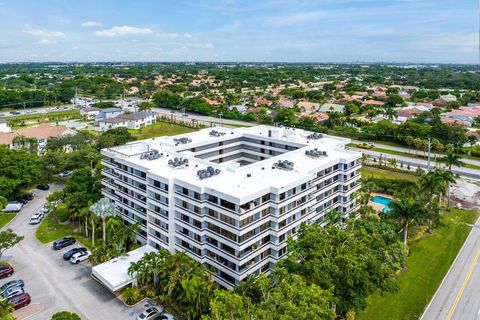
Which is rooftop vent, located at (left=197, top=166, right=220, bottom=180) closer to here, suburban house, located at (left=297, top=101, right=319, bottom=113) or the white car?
the white car

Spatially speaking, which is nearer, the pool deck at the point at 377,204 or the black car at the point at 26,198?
the black car at the point at 26,198

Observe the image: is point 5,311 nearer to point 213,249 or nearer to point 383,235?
point 213,249

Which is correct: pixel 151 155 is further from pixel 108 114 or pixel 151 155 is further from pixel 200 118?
A: pixel 200 118

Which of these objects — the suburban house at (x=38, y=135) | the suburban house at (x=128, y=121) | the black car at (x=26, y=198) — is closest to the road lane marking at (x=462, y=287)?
the black car at (x=26, y=198)

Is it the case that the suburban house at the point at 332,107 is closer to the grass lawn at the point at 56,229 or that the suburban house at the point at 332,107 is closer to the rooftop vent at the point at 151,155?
the rooftop vent at the point at 151,155

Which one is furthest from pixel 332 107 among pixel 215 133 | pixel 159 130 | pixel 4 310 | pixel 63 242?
pixel 4 310

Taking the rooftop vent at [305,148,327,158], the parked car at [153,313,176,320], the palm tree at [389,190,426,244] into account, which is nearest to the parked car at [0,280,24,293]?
the parked car at [153,313,176,320]

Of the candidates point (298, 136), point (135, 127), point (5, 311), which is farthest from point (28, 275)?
point (135, 127)
